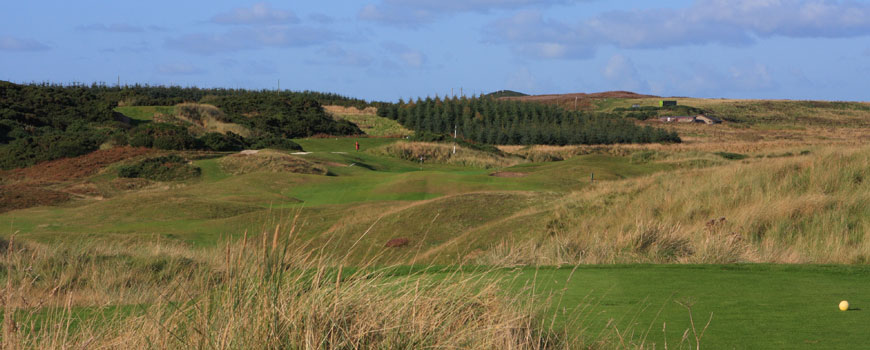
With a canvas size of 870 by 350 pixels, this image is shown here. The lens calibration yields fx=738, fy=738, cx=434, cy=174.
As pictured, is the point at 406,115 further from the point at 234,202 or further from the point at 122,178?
the point at 234,202

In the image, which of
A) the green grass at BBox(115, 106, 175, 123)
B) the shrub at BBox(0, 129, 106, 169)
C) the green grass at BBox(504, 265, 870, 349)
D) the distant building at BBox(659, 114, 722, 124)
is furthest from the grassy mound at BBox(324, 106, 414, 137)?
the green grass at BBox(504, 265, 870, 349)

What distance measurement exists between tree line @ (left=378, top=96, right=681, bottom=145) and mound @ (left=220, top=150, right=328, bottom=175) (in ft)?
93.7

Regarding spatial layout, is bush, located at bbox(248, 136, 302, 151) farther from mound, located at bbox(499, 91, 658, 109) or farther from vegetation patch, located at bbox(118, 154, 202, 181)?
mound, located at bbox(499, 91, 658, 109)

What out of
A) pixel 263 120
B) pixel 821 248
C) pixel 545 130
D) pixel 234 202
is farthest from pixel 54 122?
pixel 821 248

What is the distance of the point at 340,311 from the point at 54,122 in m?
52.4

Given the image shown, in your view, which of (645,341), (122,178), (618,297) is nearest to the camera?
(645,341)

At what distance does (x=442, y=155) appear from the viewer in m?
50.2

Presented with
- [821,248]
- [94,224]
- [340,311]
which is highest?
[340,311]

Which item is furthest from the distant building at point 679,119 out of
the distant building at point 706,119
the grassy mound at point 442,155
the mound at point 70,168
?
the mound at point 70,168

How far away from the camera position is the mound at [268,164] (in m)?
33.9

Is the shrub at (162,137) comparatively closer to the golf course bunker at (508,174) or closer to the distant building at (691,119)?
the golf course bunker at (508,174)

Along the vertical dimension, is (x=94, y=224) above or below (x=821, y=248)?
below

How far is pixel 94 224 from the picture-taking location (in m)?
19.8

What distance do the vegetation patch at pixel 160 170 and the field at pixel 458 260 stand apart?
0.73m
